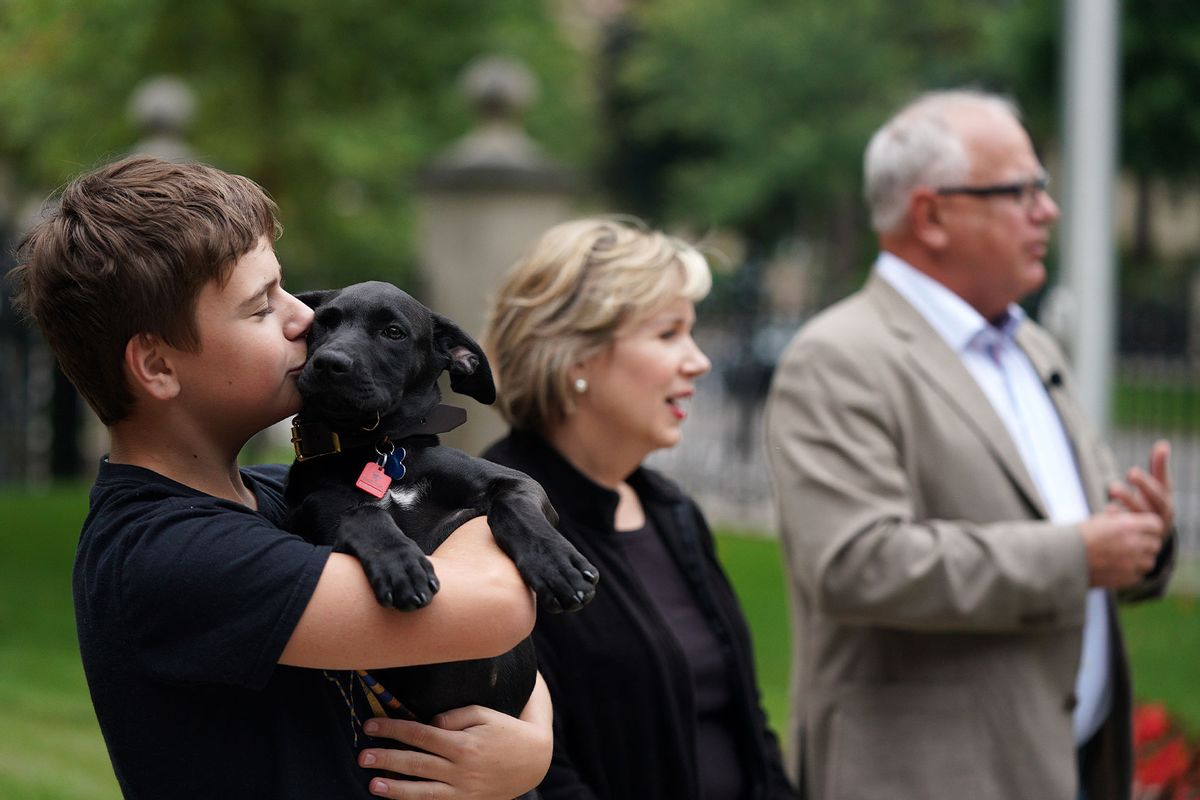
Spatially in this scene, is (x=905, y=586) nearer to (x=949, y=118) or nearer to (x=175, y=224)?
(x=949, y=118)

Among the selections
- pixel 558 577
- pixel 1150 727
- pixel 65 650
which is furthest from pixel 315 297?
pixel 65 650

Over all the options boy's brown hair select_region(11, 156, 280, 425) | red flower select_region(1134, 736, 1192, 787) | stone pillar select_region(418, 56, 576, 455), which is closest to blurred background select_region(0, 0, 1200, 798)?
stone pillar select_region(418, 56, 576, 455)

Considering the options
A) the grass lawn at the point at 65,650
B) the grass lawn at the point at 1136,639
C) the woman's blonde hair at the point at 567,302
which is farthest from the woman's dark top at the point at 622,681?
the grass lawn at the point at 1136,639

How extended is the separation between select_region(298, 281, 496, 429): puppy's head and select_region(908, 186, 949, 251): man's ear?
196 centimetres

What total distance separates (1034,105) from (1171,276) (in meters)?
9.86

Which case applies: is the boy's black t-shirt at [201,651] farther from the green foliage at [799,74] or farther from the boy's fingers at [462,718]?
the green foliage at [799,74]

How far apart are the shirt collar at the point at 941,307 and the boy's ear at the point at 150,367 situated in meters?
2.46

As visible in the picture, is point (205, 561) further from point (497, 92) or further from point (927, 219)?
point (497, 92)

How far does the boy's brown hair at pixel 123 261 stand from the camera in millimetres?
2072

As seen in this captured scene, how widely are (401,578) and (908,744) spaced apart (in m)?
2.09

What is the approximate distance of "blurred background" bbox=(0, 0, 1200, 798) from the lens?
8.21 meters

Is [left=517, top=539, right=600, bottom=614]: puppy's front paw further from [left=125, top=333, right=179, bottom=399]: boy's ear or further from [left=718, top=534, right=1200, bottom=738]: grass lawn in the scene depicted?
[left=718, top=534, right=1200, bottom=738]: grass lawn

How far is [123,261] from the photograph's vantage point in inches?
81.3

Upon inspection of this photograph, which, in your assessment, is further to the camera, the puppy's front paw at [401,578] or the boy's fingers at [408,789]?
the boy's fingers at [408,789]
